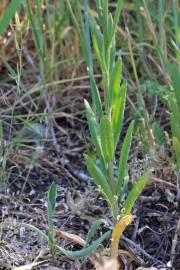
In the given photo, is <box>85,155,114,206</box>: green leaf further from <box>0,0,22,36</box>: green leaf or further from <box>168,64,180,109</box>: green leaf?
<box>0,0,22,36</box>: green leaf

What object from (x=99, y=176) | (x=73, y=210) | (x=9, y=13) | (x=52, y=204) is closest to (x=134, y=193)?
(x=99, y=176)

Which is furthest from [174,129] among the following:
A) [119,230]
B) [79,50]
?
[79,50]

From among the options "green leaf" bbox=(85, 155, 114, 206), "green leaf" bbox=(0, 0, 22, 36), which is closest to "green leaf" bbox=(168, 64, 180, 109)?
"green leaf" bbox=(85, 155, 114, 206)

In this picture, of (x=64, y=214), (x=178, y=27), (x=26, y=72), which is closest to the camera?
(x=178, y=27)

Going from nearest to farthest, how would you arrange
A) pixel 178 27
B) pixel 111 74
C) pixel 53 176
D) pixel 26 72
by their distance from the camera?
pixel 111 74
pixel 178 27
pixel 53 176
pixel 26 72

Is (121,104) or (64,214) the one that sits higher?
(121,104)

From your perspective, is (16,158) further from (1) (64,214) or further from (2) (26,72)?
(2) (26,72)
